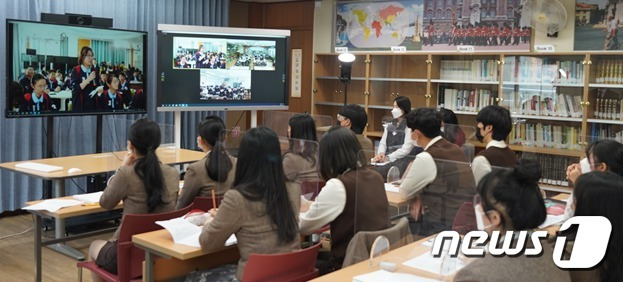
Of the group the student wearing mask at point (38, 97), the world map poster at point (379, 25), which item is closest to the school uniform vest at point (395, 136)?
the world map poster at point (379, 25)

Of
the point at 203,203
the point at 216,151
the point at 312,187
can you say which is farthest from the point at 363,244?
the point at 216,151

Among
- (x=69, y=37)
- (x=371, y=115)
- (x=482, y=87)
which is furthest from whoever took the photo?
(x=371, y=115)

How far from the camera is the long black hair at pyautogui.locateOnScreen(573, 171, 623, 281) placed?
6.50ft

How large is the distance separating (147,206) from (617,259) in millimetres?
2477

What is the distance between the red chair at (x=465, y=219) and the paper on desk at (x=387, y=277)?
1.05 feet

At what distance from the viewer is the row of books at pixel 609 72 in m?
6.11

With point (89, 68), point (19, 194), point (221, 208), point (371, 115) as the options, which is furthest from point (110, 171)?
point (371, 115)

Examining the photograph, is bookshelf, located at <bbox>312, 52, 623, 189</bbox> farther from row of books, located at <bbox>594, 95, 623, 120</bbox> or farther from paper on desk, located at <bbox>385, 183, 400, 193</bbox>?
paper on desk, located at <bbox>385, 183, 400, 193</bbox>

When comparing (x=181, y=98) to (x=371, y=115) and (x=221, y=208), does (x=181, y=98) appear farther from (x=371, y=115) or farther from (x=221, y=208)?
(x=221, y=208)

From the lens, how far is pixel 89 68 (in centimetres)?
615

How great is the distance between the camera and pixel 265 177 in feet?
8.92

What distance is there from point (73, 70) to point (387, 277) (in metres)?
4.67

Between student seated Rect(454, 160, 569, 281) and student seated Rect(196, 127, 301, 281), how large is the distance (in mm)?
1022

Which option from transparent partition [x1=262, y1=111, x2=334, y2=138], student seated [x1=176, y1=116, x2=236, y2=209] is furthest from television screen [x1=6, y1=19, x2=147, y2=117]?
student seated [x1=176, y1=116, x2=236, y2=209]
